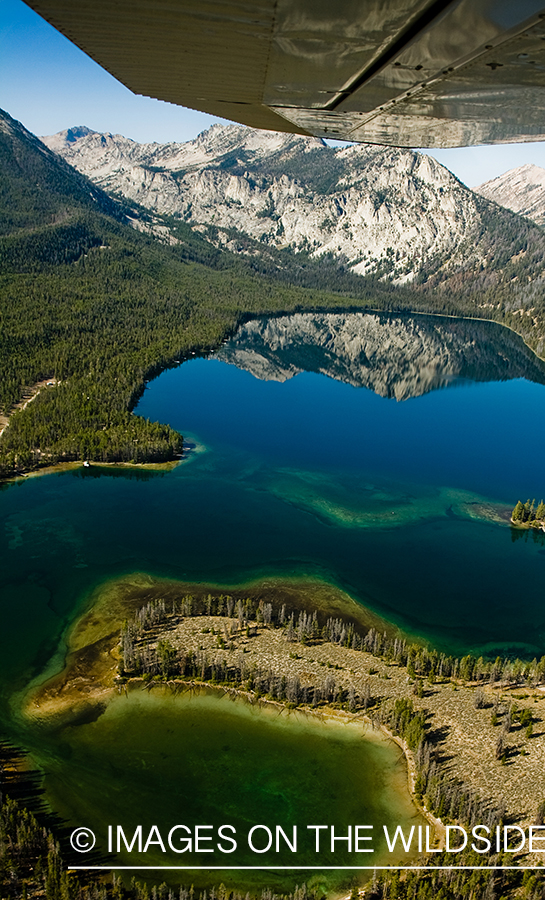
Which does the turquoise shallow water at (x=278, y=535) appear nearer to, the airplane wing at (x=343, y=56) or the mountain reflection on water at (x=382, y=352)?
the airplane wing at (x=343, y=56)

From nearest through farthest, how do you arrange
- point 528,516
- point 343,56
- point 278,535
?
point 343,56 < point 278,535 < point 528,516

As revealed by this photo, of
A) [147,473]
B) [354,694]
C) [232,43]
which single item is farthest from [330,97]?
[147,473]

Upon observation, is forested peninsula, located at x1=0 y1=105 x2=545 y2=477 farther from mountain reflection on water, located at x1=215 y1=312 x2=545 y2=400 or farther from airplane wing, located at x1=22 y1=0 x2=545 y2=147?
airplane wing, located at x1=22 y1=0 x2=545 y2=147

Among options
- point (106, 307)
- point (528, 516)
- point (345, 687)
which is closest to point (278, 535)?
point (345, 687)

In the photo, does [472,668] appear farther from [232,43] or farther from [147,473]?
[147,473]

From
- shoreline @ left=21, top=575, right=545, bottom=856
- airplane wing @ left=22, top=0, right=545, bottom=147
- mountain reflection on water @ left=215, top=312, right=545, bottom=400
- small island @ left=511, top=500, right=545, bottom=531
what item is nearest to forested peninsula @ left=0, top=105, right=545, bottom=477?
mountain reflection on water @ left=215, top=312, right=545, bottom=400

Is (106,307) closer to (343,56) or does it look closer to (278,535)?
(278,535)

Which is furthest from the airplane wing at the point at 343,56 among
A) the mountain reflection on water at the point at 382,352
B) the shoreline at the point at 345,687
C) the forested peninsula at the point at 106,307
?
the mountain reflection on water at the point at 382,352
